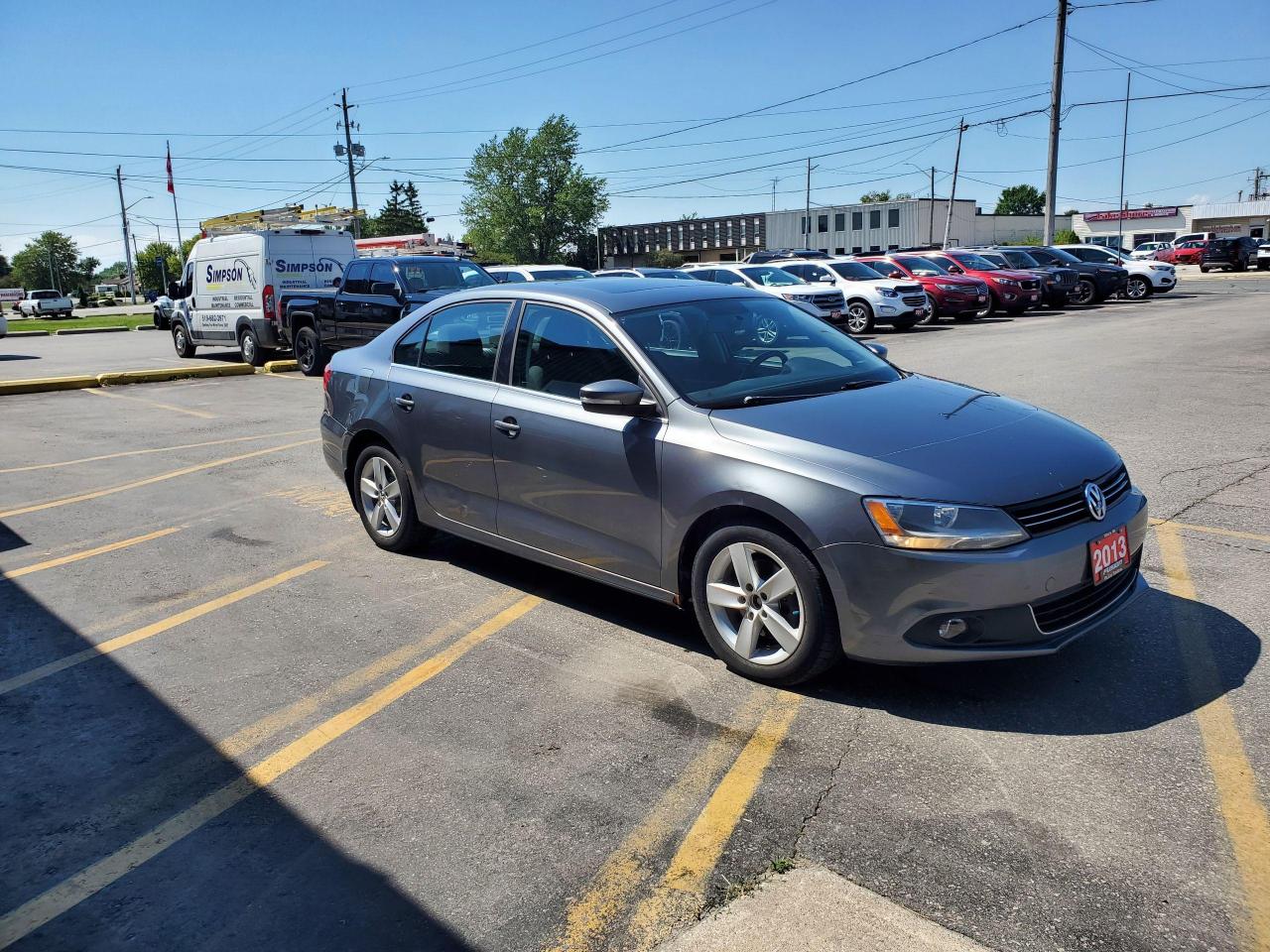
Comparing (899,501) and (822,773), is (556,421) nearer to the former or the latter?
(899,501)

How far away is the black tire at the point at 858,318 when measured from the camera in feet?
74.1

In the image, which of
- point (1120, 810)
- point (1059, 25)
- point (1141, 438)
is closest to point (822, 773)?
point (1120, 810)

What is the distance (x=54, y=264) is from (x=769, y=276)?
479 ft

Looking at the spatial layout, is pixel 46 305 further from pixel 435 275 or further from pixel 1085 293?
pixel 1085 293

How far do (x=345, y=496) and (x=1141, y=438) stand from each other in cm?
683

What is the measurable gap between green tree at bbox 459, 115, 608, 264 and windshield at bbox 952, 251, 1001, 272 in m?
76.2

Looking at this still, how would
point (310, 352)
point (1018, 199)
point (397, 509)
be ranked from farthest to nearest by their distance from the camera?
point (1018, 199) < point (310, 352) < point (397, 509)

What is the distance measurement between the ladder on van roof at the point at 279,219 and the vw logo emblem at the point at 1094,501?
1936cm

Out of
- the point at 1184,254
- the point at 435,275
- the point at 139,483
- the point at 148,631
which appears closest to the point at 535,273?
the point at 435,275

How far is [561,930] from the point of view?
2.67 m

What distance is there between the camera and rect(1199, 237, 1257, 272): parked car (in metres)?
48.6

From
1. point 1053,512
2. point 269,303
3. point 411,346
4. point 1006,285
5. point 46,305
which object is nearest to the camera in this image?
point 1053,512

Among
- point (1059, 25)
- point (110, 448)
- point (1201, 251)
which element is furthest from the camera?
point (1201, 251)

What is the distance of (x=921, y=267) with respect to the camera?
25.6 m
